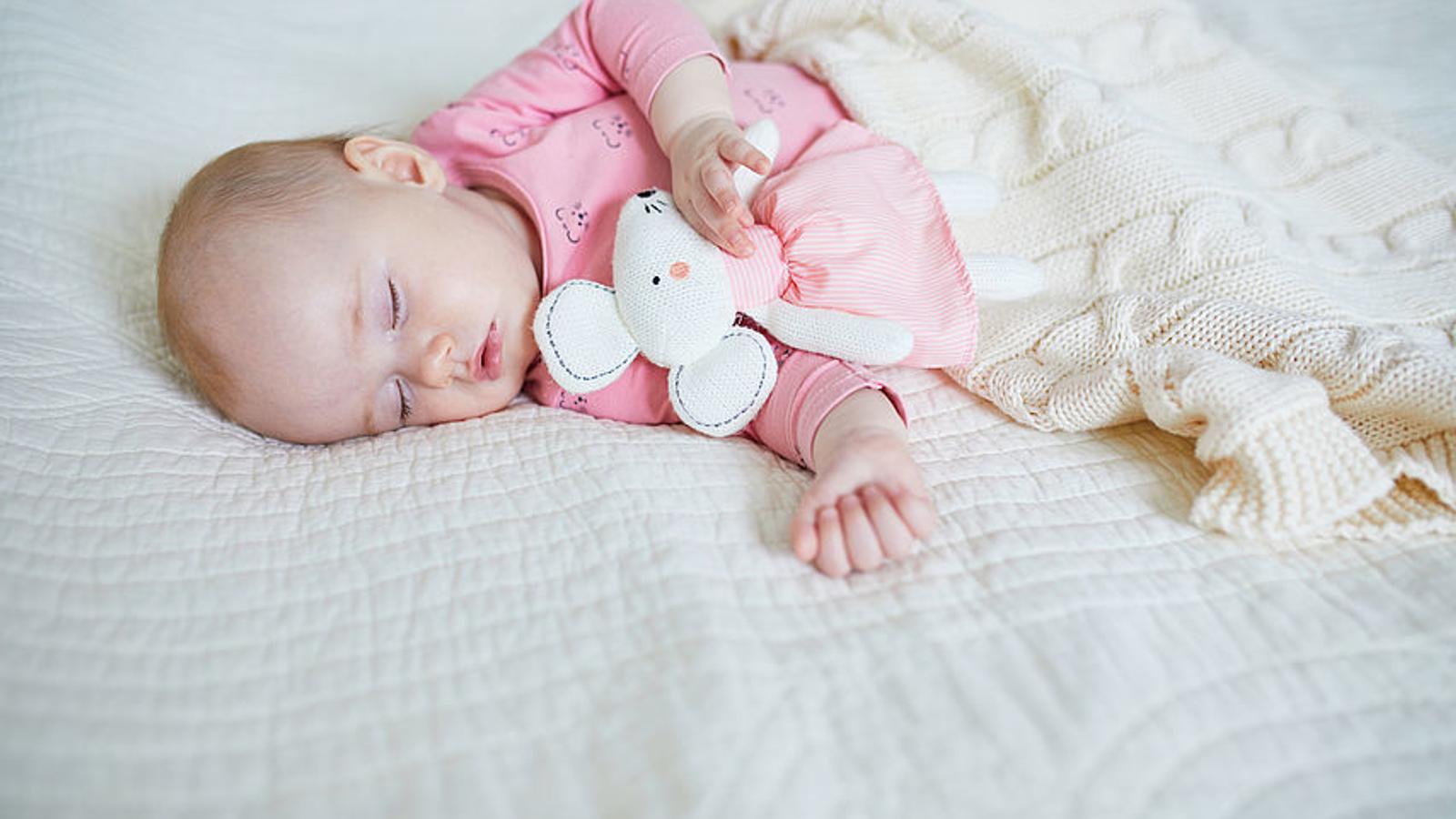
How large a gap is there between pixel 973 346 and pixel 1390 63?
0.90 metres

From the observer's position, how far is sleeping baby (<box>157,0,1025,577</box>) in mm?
909

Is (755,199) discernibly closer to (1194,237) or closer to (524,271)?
(524,271)

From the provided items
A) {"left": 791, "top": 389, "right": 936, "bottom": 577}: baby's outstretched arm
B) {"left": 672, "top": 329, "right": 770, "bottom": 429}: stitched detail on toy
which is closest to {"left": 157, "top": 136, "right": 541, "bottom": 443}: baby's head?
{"left": 672, "top": 329, "right": 770, "bottom": 429}: stitched detail on toy

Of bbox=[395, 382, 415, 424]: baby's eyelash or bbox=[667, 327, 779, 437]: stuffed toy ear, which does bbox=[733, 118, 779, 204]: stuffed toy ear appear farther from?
bbox=[395, 382, 415, 424]: baby's eyelash

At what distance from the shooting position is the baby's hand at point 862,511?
751 millimetres

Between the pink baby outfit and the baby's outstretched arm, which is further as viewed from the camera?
the pink baby outfit

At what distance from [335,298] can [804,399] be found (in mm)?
462

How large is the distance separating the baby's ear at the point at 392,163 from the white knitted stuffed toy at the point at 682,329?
26 cm

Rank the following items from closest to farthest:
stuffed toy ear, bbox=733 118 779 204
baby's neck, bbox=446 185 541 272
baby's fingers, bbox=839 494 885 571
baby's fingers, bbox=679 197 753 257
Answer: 1. baby's fingers, bbox=839 494 885 571
2. baby's fingers, bbox=679 197 753 257
3. stuffed toy ear, bbox=733 118 779 204
4. baby's neck, bbox=446 185 541 272

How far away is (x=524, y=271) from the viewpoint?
1.07 meters

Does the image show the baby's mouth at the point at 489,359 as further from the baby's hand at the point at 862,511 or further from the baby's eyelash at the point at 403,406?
the baby's hand at the point at 862,511

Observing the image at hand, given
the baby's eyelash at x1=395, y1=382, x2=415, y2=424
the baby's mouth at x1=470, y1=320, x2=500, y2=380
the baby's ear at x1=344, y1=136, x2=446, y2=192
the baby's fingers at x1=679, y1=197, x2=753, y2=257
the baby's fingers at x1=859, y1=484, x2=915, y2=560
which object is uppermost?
the baby's fingers at x1=679, y1=197, x2=753, y2=257

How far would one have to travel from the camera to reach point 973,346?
0.96 metres

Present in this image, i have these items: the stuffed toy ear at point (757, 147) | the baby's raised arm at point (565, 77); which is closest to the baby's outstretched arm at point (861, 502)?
the stuffed toy ear at point (757, 147)
